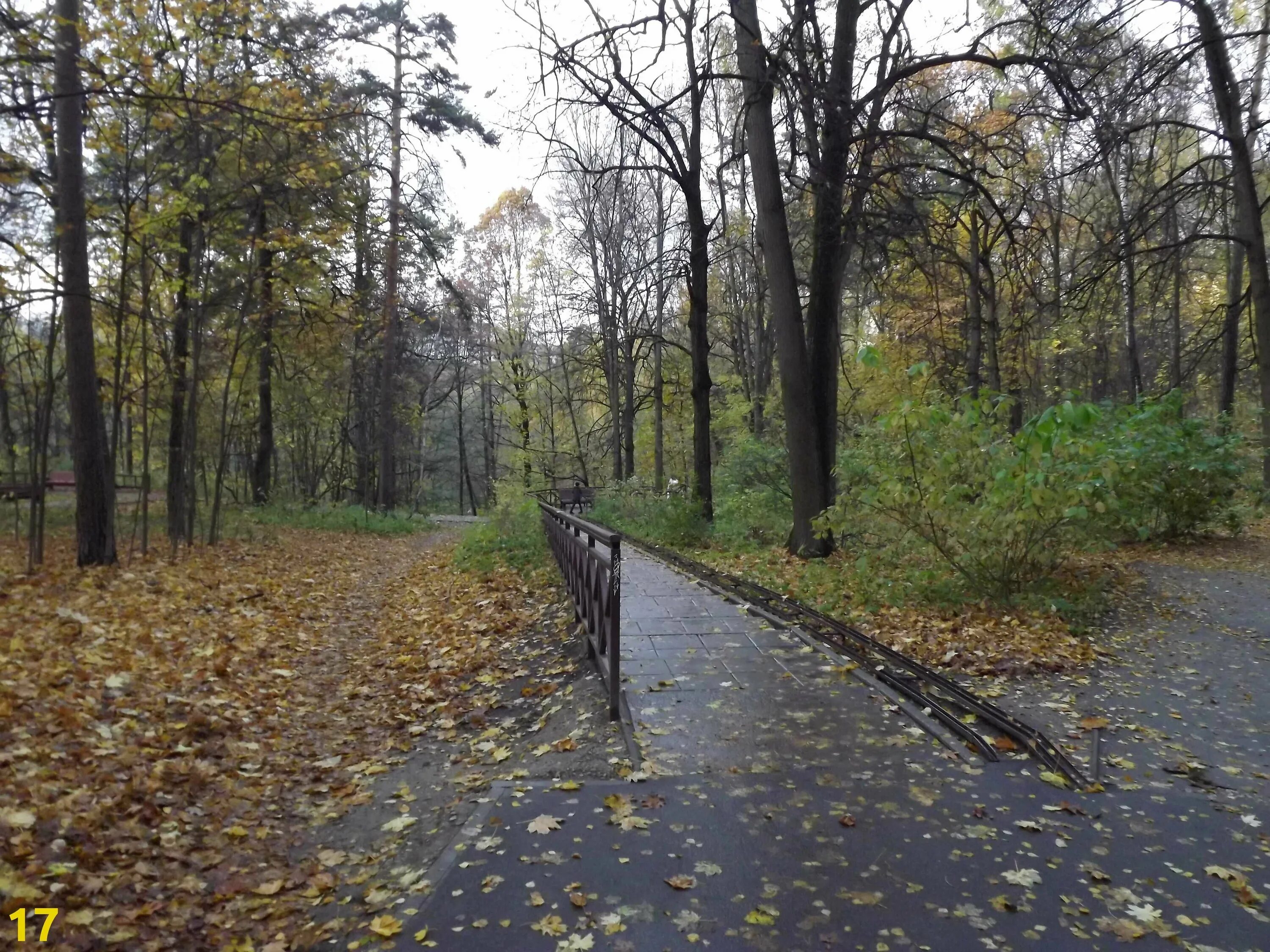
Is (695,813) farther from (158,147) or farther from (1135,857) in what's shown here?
(158,147)

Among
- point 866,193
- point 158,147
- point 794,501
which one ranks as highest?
point 158,147

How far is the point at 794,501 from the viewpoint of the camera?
471 inches

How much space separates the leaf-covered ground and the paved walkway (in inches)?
21.0

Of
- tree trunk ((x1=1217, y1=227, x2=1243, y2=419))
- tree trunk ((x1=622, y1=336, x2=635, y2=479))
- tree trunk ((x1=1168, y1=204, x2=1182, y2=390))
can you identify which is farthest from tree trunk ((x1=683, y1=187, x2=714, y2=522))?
tree trunk ((x1=1217, y1=227, x2=1243, y2=419))

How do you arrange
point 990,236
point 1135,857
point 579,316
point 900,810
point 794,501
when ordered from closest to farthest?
point 1135,857 → point 900,810 → point 794,501 → point 990,236 → point 579,316

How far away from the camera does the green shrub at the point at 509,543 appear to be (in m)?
12.3

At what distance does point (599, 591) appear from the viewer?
20.5 feet

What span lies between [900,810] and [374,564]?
13.0 metres

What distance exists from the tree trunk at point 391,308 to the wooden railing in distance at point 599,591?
12.2m

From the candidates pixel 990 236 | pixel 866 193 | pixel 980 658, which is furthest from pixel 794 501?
pixel 990 236

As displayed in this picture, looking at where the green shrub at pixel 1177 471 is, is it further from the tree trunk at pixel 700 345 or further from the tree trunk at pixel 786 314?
the tree trunk at pixel 700 345

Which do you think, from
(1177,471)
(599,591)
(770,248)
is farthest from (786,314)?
(599,591)

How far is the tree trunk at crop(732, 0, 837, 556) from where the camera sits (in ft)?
37.3

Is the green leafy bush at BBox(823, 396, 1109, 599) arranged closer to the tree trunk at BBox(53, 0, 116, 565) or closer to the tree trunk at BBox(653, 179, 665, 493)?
the tree trunk at BBox(53, 0, 116, 565)
